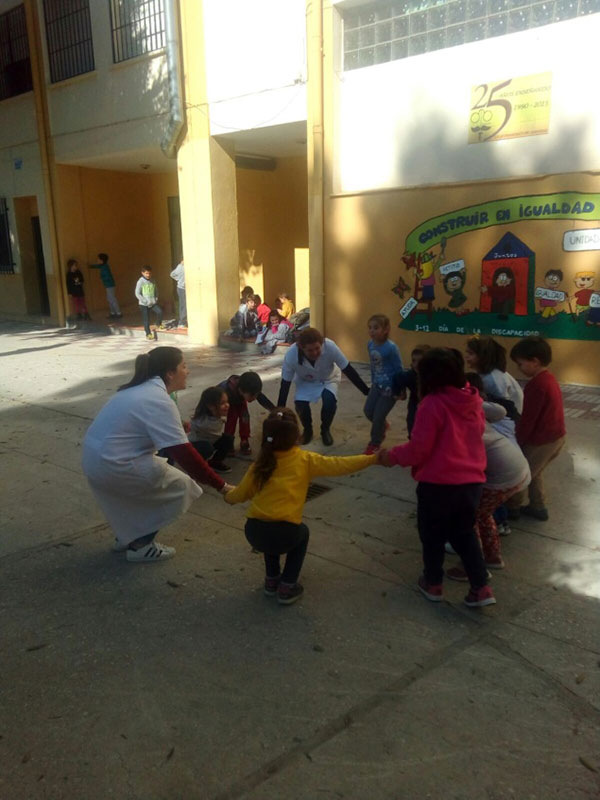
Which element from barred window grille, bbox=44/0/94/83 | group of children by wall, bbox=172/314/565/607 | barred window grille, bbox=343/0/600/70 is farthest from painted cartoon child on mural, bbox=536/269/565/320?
barred window grille, bbox=44/0/94/83

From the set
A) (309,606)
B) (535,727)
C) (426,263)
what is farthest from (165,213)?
(535,727)

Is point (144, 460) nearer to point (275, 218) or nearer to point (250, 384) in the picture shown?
point (250, 384)

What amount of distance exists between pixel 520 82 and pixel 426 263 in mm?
2504

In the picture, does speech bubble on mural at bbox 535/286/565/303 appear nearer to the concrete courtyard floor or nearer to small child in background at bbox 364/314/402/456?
small child in background at bbox 364/314/402/456

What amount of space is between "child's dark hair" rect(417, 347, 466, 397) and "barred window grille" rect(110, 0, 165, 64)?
12.1m

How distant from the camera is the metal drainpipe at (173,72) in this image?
1224cm

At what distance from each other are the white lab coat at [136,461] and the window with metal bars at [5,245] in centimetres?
1612

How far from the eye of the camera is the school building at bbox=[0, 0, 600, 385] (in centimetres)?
830

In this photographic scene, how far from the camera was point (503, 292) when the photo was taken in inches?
351

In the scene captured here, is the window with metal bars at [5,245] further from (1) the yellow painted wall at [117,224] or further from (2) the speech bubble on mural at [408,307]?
(2) the speech bubble on mural at [408,307]

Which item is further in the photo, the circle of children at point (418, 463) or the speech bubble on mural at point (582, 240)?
the speech bubble on mural at point (582, 240)

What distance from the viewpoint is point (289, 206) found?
617 inches

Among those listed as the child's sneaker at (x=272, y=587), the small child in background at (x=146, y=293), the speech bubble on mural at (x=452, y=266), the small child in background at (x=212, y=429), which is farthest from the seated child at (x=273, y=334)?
the child's sneaker at (x=272, y=587)

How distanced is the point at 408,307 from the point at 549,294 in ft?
6.79
